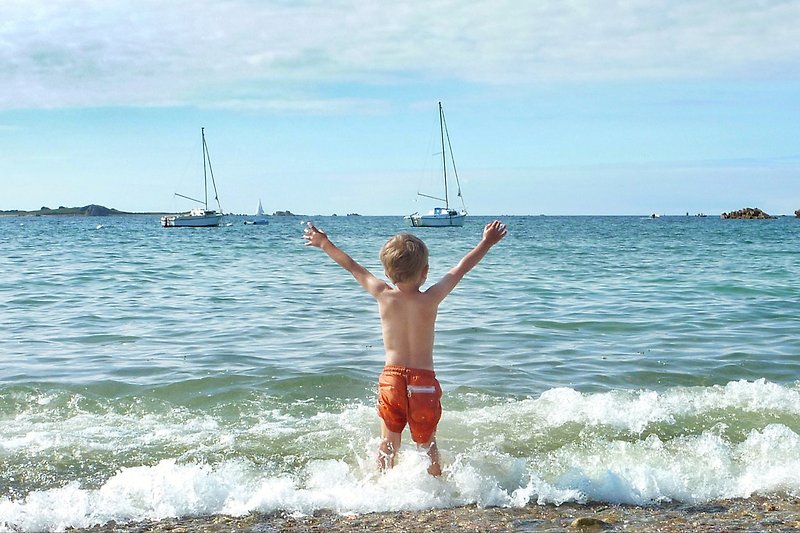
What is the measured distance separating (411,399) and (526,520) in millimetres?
942

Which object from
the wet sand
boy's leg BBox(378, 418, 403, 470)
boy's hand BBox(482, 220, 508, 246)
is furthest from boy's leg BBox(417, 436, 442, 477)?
boy's hand BBox(482, 220, 508, 246)

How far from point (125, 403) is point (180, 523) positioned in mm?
2990

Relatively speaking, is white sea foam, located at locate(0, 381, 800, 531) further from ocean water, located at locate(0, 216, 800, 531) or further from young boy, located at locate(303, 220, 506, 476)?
young boy, located at locate(303, 220, 506, 476)

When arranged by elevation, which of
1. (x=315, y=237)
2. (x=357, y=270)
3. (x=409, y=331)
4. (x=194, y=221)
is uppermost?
(x=194, y=221)

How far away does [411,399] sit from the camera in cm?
472

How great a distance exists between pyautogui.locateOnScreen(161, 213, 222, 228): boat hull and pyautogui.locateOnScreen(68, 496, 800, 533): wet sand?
217 feet

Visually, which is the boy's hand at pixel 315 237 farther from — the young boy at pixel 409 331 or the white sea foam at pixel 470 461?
the white sea foam at pixel 470 461

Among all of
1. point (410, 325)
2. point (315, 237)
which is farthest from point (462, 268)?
point (315, 237)

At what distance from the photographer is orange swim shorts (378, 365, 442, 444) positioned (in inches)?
186

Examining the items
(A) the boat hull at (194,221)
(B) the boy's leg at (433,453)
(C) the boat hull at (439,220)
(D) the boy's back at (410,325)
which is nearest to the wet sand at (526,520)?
(B) the boy's leg at (433,453)

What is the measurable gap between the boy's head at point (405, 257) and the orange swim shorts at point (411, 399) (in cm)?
56

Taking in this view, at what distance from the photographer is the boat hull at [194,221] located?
68.2 metres

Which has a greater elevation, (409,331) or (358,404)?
(409,331)

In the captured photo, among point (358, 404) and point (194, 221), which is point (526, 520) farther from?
point (194, 221)
